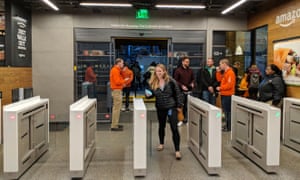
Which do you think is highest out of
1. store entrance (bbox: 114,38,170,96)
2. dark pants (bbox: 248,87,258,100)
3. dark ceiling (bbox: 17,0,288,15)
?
dark ceiling (bbox: 17,0,288,15)

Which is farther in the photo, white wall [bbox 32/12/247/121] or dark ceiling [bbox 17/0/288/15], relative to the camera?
white wall [bbox 32/12/247/121]

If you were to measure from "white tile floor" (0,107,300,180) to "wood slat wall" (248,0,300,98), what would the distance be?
2179 mm

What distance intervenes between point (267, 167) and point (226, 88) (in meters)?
2.70

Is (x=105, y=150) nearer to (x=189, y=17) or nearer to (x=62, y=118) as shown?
(x=62, y=118)

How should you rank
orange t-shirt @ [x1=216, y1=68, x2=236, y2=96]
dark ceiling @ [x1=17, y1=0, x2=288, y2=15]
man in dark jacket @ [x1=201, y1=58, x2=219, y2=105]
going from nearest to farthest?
orange t-shirt @ [x1=216, y1=68, x2=236, y2=96]
man in dark jacket @ [x1=201, y1=58, x2=219, y2=105]
dark ceiling @ [x1=17, y1=0, x2=288, y2=15]

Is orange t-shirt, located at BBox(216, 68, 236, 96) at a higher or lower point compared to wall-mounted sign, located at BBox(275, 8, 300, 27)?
lower

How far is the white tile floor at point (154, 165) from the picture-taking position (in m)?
4.48

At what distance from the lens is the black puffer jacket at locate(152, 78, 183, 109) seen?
17.0 feet

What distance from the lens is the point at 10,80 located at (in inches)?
273

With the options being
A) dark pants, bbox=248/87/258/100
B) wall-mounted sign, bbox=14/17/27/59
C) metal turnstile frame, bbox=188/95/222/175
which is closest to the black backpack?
dark pants, bbox=248/87/258/100

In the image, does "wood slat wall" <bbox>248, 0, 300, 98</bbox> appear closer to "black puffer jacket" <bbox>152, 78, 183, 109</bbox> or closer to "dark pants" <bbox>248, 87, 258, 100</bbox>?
"dark pants" <bbox>248, 87, 258, 100</bbox>

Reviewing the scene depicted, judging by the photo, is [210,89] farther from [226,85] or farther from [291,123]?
[291,123]

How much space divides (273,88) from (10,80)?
17.9ft

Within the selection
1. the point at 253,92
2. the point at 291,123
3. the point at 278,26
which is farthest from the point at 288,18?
the point at 291,123
